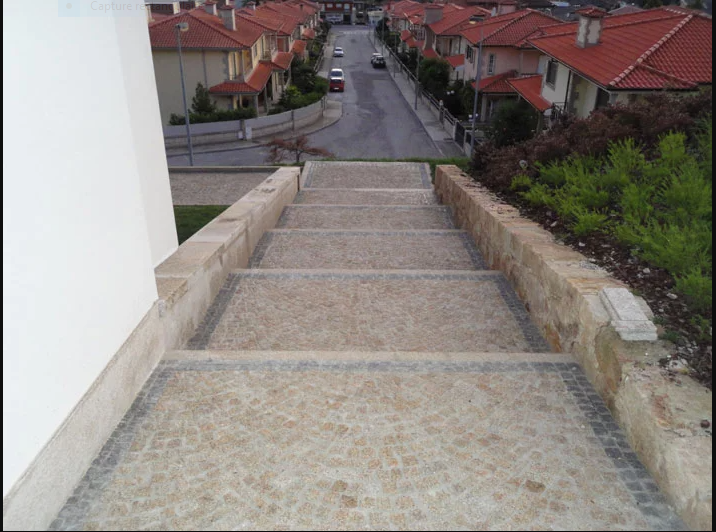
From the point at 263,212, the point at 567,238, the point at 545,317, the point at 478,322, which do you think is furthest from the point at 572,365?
the point at 263,212

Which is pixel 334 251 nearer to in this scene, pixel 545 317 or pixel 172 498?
pixel 545 317

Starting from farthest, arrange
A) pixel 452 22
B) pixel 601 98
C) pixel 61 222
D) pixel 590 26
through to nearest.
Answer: pixel 452 22 < pixel 590 26 < pixel 601 98 < pixel 61 222

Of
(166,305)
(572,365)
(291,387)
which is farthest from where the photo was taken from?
(166,305)

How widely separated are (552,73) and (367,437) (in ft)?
89.2

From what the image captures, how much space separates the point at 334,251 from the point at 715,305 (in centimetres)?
624

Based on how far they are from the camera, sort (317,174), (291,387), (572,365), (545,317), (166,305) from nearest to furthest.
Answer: (291,387)
(572,365)
(166,305)
(545,317)
(317,174)

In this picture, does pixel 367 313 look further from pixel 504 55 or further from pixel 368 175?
pixel 504 55

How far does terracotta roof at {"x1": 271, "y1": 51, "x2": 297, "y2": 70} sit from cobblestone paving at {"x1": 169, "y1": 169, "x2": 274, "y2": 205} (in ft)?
92.2

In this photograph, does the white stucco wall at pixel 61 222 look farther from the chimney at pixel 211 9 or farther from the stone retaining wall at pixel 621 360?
the chimney at pixel 211 9

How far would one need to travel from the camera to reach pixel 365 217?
484 inches

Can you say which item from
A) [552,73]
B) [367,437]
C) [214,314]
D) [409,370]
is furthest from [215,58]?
[367,437]

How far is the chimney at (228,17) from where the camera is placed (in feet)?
128

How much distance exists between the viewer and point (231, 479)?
11.6 ft

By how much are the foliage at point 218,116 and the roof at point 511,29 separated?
52.9ft
